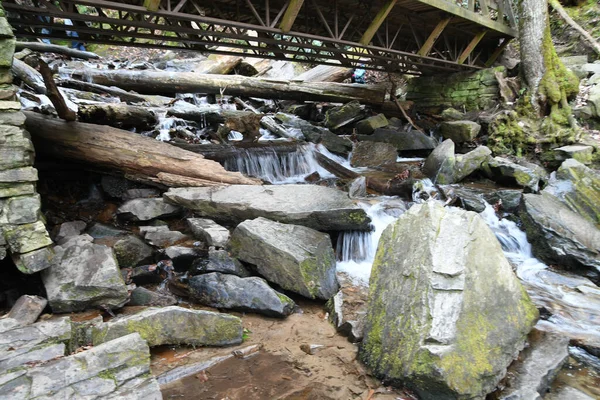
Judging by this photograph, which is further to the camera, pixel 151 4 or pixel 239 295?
pixel 151 4

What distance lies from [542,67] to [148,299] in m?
11.6

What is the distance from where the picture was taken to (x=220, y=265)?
14.4 ft

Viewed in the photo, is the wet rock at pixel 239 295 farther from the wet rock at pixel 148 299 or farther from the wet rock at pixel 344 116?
the wet rock at pixel 344 116

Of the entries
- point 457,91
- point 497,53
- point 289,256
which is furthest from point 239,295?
point 497,53

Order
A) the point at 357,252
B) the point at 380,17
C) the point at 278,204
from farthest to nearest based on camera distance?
the point at 380,17, the point at 357,252, the point at 278,204

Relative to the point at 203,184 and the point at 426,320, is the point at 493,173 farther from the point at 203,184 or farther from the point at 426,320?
the point at 426,320

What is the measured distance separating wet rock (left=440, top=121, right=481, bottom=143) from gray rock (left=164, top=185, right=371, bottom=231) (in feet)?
22.0

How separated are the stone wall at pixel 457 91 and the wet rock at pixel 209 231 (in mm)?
10802

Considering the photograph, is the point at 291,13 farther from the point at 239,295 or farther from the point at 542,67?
the point at 542,67

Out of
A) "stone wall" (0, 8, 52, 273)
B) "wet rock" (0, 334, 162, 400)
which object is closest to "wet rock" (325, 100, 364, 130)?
"stone wall" (0, 8, 52, 273)

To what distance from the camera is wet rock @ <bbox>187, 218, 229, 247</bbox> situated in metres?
4.79

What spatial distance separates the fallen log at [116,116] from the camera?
688cm

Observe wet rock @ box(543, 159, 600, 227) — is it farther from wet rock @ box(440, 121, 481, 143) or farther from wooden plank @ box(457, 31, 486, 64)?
wooden plank @ box(457, 31, 486, 64)

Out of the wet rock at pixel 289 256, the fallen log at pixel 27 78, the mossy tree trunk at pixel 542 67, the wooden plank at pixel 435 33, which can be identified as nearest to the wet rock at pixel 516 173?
the mossy tree trunk at pixel 542 67
